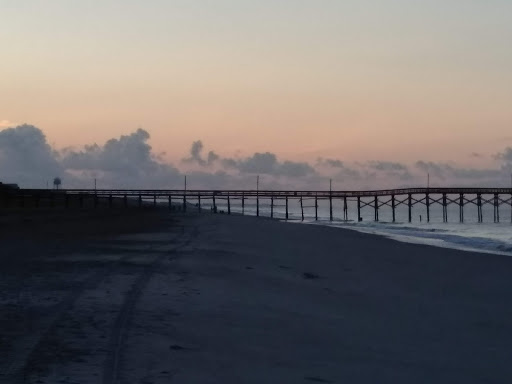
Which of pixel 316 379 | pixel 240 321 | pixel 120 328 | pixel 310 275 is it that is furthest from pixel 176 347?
pixel 310 275

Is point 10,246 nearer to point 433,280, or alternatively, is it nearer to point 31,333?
point 433,280

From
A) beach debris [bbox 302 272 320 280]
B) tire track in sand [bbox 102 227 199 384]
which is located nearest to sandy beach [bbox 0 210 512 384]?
tire track in sand [bbox 102 227 199 384]

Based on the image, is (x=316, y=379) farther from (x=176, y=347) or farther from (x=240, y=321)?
(x=240, y=321)

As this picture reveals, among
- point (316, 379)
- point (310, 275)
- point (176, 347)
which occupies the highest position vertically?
point (176, 347)

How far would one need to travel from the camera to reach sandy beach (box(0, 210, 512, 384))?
22.2 ft

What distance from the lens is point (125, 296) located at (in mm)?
10438

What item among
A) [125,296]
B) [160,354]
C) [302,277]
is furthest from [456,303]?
[160,354]

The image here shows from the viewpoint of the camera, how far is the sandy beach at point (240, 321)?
6766 millimetres

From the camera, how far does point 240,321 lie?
930 centimetres

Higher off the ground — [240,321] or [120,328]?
[120,328]

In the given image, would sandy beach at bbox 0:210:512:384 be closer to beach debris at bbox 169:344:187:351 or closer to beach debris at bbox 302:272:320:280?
beach debris at bbox 169:344:187:351

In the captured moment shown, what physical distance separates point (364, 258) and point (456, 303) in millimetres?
8477

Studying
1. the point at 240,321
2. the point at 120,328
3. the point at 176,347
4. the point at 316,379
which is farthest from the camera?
the point at 240,321

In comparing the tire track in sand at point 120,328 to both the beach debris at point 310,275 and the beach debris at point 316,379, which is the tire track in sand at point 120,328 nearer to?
the beach debris at point 316,379
